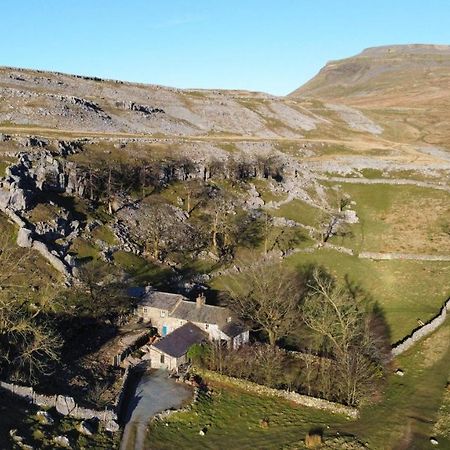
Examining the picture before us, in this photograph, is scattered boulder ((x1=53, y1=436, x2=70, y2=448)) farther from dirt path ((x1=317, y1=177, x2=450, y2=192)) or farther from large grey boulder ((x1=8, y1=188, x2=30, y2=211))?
dirt path ((x1=317, y1=177, x2=450, y2=192))

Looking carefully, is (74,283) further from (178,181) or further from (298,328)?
(178,181)

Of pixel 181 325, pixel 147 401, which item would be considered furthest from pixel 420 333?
pixel 147 401

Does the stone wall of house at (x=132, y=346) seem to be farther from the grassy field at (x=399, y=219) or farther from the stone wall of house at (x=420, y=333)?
the grassy field at (x=399, y=219)

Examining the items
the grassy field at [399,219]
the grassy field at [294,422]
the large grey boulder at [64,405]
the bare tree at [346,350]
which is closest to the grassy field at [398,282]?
the grassy field at [399,219]

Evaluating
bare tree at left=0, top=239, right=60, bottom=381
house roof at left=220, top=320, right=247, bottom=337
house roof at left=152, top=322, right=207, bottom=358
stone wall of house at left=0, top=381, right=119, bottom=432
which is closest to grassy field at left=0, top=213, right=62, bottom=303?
bare tree at left=0, top=239, right=60, bottom=381

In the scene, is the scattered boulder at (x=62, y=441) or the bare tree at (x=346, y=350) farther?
the bare tree at (x=346, y=350)
